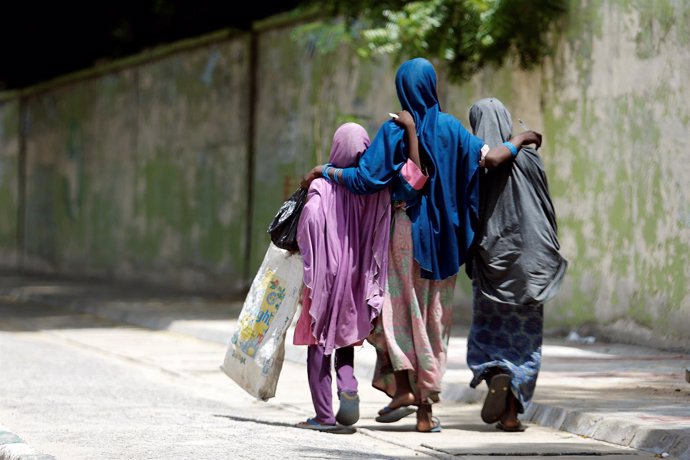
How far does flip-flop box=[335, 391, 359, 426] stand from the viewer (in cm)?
765

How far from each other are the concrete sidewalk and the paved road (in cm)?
12

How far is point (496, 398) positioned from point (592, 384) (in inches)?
66.2

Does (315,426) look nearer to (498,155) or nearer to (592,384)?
(498,155)

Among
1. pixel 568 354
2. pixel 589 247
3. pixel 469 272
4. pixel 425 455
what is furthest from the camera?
pixel 589 247

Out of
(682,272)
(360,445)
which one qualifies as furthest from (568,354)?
(360,445)

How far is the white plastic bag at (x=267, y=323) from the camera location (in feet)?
26.1

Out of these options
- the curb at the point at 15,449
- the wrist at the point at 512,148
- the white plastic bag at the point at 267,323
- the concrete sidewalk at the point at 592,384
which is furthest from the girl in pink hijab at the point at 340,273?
the curb at the point at 15,449

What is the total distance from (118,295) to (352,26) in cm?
596

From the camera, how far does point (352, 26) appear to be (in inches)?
631

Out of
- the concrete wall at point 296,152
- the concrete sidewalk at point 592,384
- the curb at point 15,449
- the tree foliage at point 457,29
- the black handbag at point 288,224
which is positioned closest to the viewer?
the curb at point 15,449

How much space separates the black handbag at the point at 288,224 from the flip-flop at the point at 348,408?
885 millimetres

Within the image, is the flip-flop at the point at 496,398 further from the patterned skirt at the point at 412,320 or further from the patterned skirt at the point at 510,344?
the patterned skirt at the point at 412,320

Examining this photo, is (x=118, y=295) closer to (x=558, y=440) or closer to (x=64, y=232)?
(x=64, y=232)

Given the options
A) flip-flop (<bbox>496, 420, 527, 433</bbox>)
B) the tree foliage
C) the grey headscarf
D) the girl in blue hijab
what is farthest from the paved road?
the tree foliage
